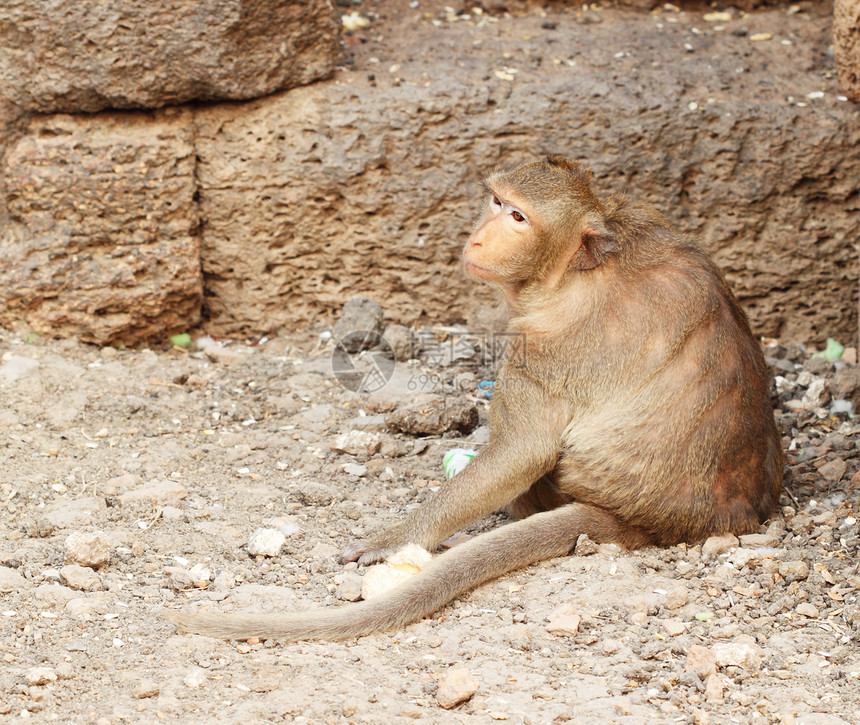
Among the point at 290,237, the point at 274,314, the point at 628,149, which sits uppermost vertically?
the point at 628,149

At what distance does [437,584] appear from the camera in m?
3.40

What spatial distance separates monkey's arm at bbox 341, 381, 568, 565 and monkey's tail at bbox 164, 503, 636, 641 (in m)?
0.14

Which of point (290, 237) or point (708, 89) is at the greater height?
point (708, 89)

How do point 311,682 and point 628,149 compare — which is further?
point 628,149

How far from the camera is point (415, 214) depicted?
17.8 ft

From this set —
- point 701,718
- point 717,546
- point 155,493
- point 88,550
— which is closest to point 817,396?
point 717,546

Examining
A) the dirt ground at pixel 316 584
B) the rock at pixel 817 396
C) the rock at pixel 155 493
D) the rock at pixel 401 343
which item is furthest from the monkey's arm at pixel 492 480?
the rock at pixel 817 396

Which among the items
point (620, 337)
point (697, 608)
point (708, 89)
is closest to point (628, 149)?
point (708, 89)

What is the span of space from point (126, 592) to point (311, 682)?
2.65 feet

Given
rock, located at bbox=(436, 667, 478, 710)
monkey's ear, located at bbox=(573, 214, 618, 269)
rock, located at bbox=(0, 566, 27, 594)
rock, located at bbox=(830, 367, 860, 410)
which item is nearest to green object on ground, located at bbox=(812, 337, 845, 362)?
rock, located at bbox=(830, 367, 860, 410)

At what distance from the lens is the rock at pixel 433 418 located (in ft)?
15.2

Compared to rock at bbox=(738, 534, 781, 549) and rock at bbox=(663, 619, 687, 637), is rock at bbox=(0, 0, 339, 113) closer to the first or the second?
rock at bbox=(738, 534, 781, 549)

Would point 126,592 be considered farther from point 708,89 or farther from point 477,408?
point 708,89

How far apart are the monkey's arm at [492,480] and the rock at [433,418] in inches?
34.4
